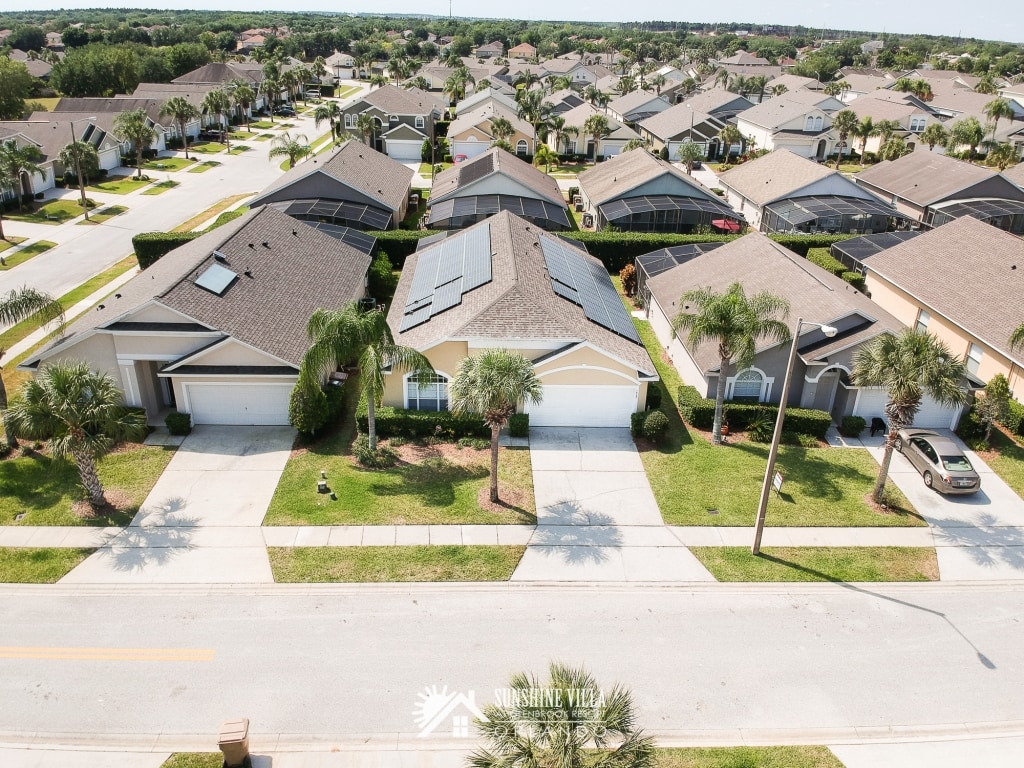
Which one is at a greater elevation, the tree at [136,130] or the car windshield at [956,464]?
the tree at [136,130]

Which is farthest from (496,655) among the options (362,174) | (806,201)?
(806,201)

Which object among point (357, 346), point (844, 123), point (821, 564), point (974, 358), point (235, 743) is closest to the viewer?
point (235, 743)

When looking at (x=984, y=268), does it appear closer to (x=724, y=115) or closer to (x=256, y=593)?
(x=256, y=593)

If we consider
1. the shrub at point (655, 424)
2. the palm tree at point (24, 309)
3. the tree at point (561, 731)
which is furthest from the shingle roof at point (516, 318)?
the tree at point (561, 731)

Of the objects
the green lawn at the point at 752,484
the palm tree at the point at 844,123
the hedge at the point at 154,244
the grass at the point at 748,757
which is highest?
the palm tree at the point at 844,123

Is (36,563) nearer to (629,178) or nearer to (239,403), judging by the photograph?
(239,403)

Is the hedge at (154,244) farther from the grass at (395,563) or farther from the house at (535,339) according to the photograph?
the grass at (395,563)

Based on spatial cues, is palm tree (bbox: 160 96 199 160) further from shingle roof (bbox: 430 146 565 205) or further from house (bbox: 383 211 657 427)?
house (bbox: 383 211 657 427)
